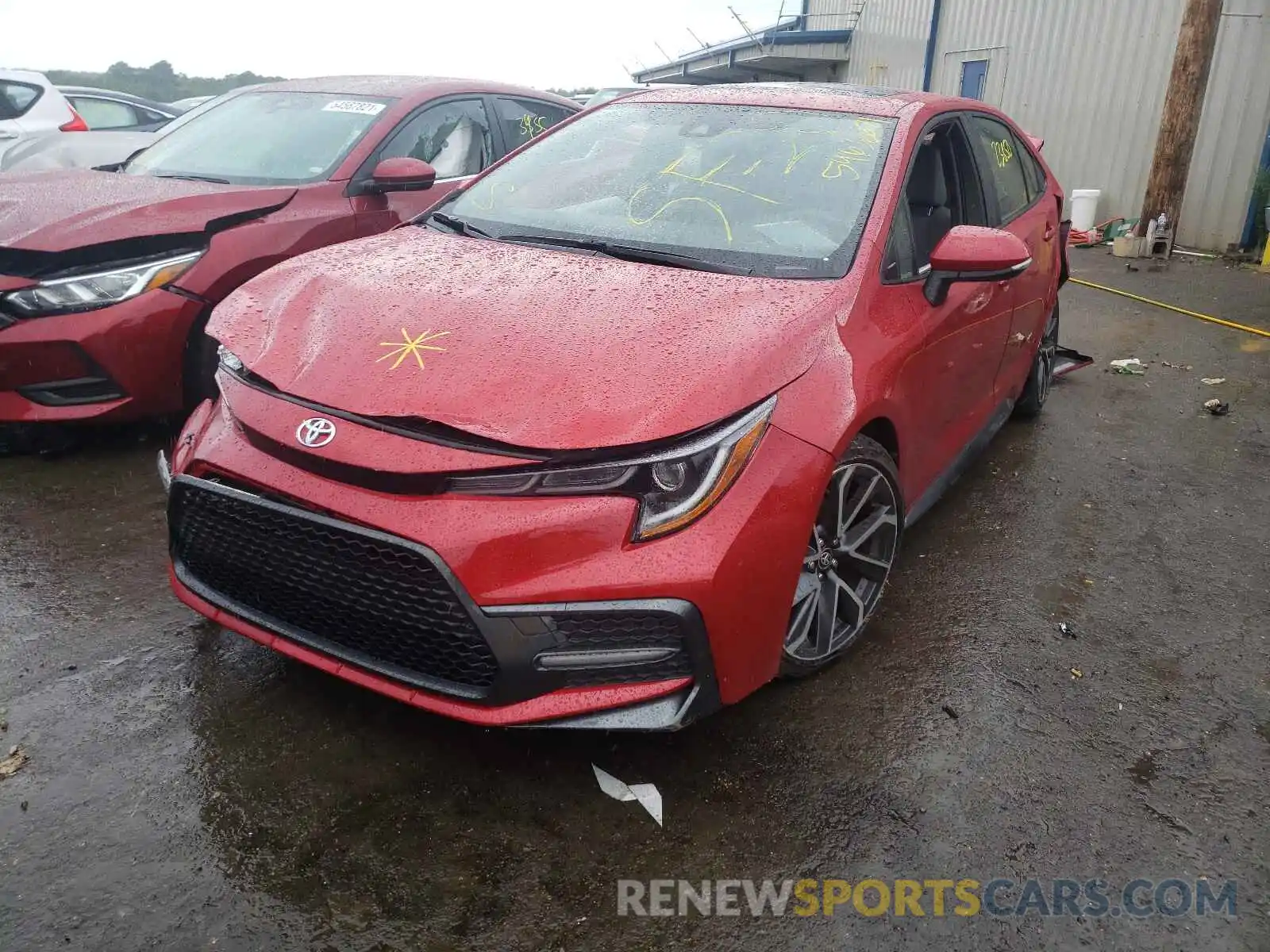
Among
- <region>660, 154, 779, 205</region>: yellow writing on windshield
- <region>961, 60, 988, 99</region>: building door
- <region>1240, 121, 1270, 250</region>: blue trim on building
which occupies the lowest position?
<region>1240, 121, 1270, 250</region>: blue trim on building

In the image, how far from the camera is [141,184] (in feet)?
13.7

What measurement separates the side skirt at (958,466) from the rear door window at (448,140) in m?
2.96

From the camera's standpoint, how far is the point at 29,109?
811cm

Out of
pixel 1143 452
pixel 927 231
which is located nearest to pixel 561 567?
pixel 927 231

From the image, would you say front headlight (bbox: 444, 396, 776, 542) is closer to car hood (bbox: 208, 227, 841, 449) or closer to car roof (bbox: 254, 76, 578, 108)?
car hood (bbox: 208, 227, 841, 449)

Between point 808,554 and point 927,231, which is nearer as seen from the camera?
point 808,554

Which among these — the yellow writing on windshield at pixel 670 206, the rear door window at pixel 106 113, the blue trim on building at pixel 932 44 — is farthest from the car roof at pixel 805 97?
the blue trim on building at pixel 932 44

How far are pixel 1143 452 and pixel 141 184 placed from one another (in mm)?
4842

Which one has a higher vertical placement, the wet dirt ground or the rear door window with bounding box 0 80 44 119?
the rear door window with bounding box 0 80 44 119

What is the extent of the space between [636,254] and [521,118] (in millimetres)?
3053

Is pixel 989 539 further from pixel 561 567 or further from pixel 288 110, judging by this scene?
pixel 288 110

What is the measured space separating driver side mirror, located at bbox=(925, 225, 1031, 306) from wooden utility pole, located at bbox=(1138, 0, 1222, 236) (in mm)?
8498

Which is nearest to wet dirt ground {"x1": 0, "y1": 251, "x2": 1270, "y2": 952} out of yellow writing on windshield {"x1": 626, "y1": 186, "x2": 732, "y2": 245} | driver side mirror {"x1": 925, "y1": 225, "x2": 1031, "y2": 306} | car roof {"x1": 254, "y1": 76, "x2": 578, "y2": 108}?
driver side mirror {"x1": 925, "y1": 225, "x2": 1031, "y2": 306}

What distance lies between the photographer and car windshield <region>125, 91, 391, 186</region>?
4473mm
